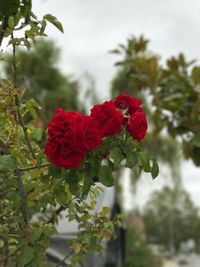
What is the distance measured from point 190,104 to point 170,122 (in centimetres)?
24

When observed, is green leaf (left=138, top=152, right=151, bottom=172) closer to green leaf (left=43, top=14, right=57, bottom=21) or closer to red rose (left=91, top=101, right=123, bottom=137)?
red rose (left=91, top=101, right=123, bottom=137)

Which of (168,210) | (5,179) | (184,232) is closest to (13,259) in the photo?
(5,179)

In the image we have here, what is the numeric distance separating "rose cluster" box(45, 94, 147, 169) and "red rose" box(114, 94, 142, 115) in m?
0.10

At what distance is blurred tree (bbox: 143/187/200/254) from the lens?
75500 millimetres

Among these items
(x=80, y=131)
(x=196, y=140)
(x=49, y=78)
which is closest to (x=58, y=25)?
(x=80, y=131)

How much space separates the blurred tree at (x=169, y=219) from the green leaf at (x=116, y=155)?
71369 millimetres

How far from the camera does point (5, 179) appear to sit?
2.26 metres

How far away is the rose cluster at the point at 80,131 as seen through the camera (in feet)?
5.76

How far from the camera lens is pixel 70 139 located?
5.76 ft

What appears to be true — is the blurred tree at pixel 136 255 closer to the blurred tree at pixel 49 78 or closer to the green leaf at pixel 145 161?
the blurred tree at pixel 49 78

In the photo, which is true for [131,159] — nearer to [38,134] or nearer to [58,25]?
[58,25]

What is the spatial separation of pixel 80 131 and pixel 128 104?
0.97ft

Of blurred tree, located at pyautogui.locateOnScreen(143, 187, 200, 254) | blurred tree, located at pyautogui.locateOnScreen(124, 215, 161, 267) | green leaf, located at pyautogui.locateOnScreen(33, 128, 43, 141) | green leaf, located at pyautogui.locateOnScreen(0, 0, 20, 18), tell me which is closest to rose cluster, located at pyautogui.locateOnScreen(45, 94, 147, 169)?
green leaf, located at pyautogui.locateOnScreen(0, 0, 20, 18)

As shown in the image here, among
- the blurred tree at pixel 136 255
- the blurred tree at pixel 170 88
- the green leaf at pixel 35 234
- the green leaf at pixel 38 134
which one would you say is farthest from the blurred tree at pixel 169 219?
the green leaf at pixel 35 234
